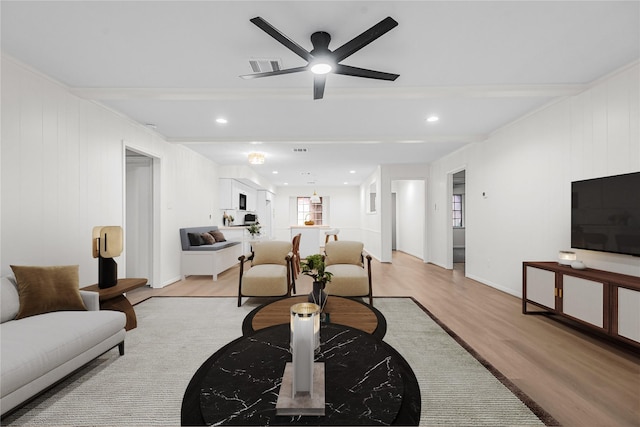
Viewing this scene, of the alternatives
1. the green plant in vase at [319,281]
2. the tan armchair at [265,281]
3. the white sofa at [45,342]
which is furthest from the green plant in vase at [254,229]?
the green plant in vase at [319,281]

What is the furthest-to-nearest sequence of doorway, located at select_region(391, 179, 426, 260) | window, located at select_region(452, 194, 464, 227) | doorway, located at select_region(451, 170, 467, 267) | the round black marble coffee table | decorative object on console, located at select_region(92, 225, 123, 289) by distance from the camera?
1. window, located at select_region(452, 194, 464, 227)
2. doorway, located at select_region(391, 179, 426, 260)
3. doorway, located at select_region(451, 170, 467, 267)
4. decorative object on console, located at select_region(92, 225, 123, 289)
5. the round black marble coffee table

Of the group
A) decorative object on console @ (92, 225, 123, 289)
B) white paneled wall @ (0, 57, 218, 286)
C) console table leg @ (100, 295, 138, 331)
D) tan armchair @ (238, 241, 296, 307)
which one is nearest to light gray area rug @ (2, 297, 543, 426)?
console table leg @ (100, 295, 138, 331)

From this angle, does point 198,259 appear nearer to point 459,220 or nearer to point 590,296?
point 590,296

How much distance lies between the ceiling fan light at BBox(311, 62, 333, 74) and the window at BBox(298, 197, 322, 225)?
9993 millimetres

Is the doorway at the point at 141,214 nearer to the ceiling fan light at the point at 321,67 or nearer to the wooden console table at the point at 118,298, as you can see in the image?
the wooden console table at the point at 118,298

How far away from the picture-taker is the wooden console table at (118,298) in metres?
2.78

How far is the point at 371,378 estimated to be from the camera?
1.31 meters

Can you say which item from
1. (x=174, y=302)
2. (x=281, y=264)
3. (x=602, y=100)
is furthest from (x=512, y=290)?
(x=174, y=302)

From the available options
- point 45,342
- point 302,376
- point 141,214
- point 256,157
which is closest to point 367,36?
point 302,376

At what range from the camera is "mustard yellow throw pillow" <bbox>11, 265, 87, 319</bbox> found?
2.21 meters

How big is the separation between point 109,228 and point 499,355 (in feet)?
13.0

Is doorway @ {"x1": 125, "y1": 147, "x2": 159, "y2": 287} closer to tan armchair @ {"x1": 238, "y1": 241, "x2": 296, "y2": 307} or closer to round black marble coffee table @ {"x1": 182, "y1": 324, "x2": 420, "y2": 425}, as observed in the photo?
tan armchair @ {"x1": 238, "y1": 241, "x2": 296, "y2": 307}

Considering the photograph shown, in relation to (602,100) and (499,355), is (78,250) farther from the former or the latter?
(602,100)

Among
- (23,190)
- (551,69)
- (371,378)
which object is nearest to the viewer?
(371,378)
